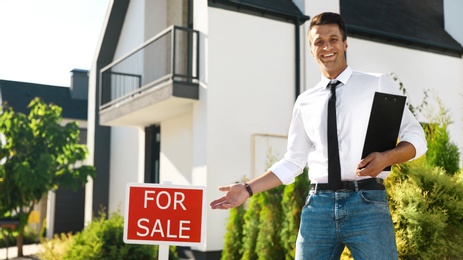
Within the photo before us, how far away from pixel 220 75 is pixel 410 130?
9.43 metres

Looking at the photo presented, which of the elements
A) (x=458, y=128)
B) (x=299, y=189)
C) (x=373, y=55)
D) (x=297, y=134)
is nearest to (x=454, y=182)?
(x=297, y=134)

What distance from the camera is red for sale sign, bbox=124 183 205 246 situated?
12.4 feet

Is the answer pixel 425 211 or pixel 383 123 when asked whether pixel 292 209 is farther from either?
pixel 383 123

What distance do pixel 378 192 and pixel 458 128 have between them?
13.7m

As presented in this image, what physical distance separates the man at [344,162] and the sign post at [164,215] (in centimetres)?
82

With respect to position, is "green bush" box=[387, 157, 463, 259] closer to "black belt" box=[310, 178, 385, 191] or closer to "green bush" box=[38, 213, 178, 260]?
"black belt" box=[310, 178, 385, 191]

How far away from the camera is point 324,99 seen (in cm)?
292

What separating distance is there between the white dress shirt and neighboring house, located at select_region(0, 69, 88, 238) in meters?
20.7

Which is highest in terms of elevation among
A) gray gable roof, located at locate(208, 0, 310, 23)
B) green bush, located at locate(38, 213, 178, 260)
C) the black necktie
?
gray gable roof, located at locate(208, 0, 310, 23)

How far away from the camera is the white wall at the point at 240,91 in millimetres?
11883

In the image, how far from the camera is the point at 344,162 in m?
2.77

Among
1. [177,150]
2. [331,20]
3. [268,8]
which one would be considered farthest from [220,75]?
[331,20]

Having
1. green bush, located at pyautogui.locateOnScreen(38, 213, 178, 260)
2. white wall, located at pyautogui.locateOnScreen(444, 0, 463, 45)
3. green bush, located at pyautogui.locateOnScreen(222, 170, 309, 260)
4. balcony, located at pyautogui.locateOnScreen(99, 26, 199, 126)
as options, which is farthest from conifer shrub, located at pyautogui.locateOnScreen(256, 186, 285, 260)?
white wall, located at pyautogui.locateOnScreen(444, 0, 463, 45)

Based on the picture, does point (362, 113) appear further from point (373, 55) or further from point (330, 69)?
point (373, 55)
